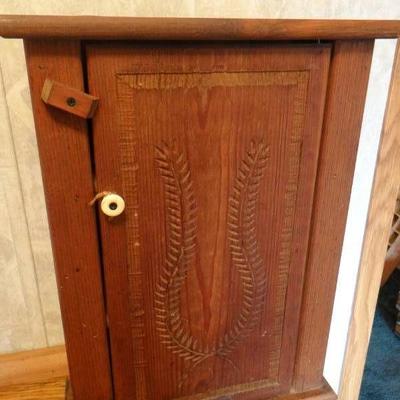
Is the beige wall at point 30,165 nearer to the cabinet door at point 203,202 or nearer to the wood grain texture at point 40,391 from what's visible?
the wood grain texture at point 40,391

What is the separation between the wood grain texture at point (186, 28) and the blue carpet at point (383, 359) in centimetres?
127

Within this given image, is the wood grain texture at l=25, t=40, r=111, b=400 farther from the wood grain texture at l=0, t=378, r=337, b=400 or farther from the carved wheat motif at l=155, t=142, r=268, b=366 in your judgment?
the wood grain texture at l=0, t=378, r=337, b=400

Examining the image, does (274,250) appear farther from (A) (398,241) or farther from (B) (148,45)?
(A) (398,241)

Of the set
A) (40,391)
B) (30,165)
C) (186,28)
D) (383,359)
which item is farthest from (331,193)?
(383,359)

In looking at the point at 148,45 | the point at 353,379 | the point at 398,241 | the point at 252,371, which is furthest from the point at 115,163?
the point at 398,241

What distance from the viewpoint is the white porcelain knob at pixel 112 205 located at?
56 centimetres

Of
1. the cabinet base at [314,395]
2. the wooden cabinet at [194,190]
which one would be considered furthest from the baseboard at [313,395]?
the wooden cabinet at [194,190]

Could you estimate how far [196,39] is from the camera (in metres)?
0.52

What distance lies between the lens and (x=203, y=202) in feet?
1.99

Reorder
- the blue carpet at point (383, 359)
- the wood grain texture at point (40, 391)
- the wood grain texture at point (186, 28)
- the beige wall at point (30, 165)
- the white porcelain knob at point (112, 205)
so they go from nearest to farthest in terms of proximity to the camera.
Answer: the wood grain texture at point (186, 28), the white porcelain knob at point (112, 205), the beige wall at point (30, 165), the wood grain texture at point (40, 391), the blue carpet at point (383, 359)

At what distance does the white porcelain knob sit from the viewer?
22.0 inches

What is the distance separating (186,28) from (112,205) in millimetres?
257

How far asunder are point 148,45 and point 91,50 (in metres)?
0.07

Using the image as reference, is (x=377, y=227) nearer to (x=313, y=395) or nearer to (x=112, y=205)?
(x=313, y=395)
